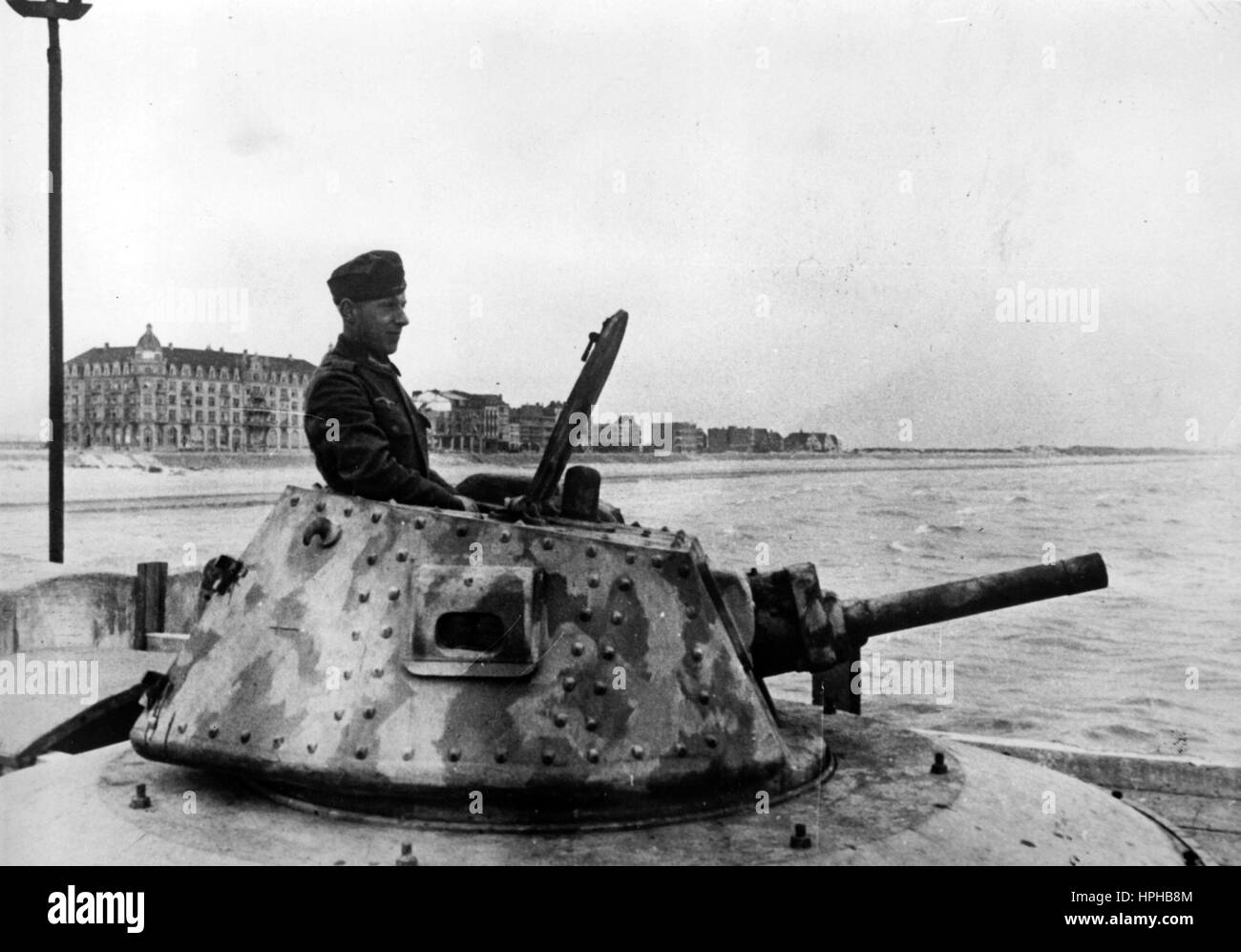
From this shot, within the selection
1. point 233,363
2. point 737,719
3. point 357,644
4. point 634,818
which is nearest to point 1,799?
point 357,644

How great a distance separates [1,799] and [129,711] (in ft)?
9.81

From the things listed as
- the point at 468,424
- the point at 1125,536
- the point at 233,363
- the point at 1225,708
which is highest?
the point at 233,363

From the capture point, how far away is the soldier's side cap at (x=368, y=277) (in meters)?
5.54

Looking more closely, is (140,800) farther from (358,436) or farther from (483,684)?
(358,436)

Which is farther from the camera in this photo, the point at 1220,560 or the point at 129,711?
the point at 1220,560

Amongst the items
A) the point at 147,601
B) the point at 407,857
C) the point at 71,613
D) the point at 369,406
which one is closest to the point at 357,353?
the point at 369,406

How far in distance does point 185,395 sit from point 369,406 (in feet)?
73.0

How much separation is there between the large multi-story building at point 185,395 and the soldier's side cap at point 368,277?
1661 centimetres

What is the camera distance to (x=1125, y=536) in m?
35.3

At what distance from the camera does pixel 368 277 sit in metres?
5.54

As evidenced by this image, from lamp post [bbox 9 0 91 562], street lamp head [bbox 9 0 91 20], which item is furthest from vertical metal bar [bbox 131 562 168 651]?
street lamp head [bbox 9 0 91 20]

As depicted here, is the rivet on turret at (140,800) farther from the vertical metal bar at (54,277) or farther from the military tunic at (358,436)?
the vertical metal bar at (54,277)
